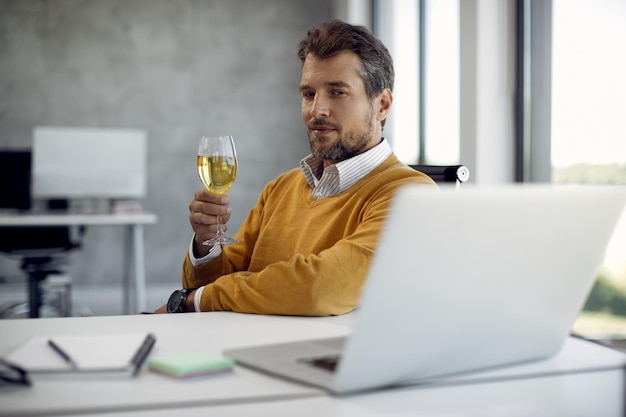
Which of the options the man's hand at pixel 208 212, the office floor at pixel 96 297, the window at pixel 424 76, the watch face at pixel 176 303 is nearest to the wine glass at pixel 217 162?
the man's hand at pixel 208 212

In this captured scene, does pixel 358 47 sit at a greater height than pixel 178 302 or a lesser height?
greater

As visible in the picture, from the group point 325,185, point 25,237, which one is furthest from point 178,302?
point 25,237

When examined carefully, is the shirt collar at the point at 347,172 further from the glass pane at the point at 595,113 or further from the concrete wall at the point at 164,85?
the concrete wall at the point at 164,85

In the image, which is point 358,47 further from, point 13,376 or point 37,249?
point 37,249

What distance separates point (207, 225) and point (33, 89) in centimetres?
454

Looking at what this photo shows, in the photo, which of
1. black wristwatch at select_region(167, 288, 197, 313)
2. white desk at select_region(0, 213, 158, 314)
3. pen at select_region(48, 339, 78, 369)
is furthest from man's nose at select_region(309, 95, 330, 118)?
white desk at select_region(0, 213, 158, 314)

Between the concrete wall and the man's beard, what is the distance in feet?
13.6

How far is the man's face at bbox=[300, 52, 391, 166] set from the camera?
193cm

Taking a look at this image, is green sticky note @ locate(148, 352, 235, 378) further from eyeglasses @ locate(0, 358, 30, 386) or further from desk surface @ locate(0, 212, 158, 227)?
desk surface @ locate(0, 212, 158, 227)

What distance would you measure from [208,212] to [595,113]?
1.94 meters

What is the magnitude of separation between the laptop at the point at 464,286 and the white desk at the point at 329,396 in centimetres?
3

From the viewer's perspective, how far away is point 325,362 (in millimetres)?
872

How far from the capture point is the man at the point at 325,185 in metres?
1.65

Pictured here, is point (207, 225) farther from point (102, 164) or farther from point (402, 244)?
point (102, 164)
